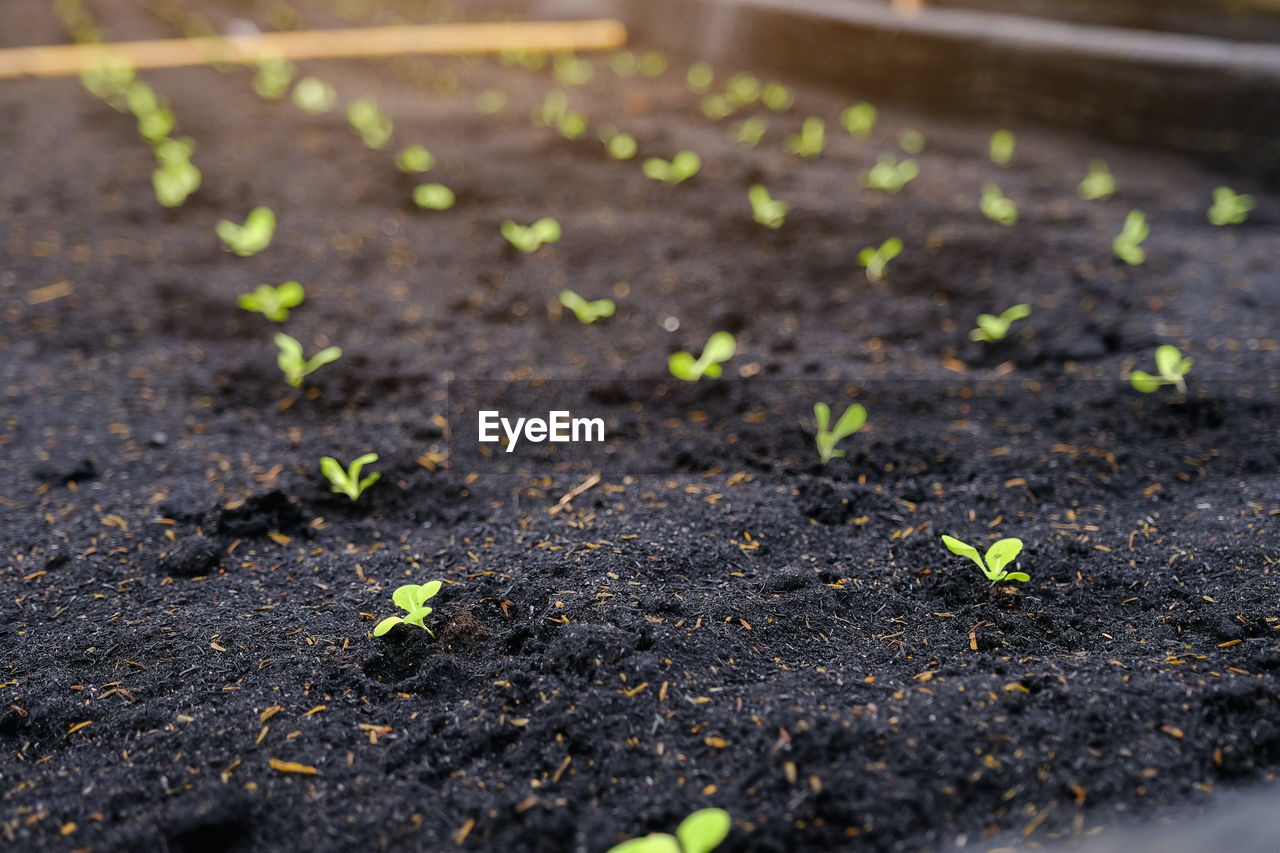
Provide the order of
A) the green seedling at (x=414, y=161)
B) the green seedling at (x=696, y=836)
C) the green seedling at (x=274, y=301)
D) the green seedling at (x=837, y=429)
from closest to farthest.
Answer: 1. the green seedling at (x=696, y=836)
2. the green seedling at (x=837, y=429)
3. the green seedling at (x=274, y=301)
4. the green seedling at (x=414, y=161)

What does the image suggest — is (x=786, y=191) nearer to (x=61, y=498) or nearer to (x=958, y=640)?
(x=958, y=640)

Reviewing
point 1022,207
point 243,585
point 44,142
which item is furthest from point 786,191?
point 44,142

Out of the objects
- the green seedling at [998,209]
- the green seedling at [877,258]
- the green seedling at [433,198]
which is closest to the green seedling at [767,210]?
the green seedling at [877,258]

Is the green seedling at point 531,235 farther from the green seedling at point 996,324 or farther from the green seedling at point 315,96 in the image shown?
the green seedling at point 315,96

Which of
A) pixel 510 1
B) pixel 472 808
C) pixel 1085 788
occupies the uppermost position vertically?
pixel 510 1

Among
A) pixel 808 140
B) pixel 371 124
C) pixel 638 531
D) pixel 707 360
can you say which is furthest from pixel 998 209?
pixel 371 124

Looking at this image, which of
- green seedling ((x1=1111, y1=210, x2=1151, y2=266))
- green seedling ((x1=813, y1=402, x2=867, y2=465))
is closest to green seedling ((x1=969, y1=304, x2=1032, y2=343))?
A: green seedling ((x1=1111, y1=210, x2=1151, y2=266))

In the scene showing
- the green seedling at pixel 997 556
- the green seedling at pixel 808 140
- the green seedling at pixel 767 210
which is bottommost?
the green seedling at pixel 997 556
